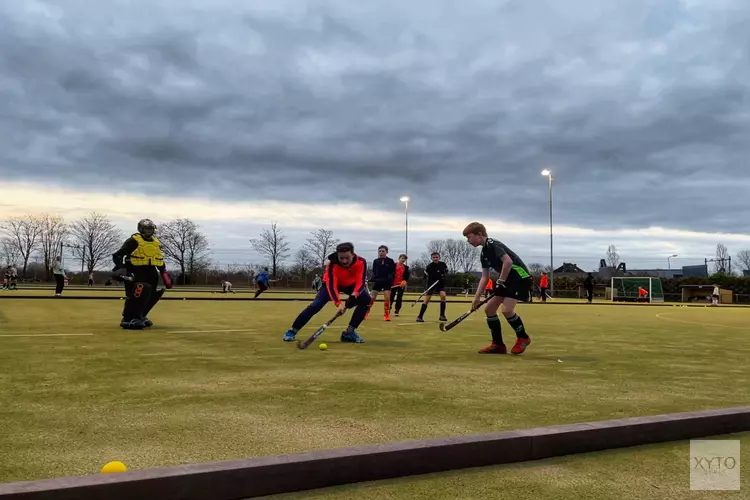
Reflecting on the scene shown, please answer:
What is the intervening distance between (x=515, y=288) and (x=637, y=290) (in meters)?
38.2

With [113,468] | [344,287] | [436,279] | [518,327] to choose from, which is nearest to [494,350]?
[518,327]

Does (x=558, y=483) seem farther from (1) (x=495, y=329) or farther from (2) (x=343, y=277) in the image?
(2) (x=343, y=277)

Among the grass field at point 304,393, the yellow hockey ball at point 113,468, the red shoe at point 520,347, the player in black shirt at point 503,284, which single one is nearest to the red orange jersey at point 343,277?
the grass field at point 304,393

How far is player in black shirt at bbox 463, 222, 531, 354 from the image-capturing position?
7.98 meters

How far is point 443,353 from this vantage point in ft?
25.9

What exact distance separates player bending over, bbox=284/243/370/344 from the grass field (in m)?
0.48

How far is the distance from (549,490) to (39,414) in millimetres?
3341

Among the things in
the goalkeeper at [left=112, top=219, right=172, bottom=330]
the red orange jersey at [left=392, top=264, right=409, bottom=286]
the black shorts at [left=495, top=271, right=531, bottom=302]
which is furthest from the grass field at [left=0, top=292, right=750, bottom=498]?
the red orange jersey at [left=392, top=264, right=409, bottom=286]

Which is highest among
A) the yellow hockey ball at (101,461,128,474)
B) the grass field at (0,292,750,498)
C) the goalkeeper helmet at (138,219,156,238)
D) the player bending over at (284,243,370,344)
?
the goalkeeper helmet at (138,219,156,238)

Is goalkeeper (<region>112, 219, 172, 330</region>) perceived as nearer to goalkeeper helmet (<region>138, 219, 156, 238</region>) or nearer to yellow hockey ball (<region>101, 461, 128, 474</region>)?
goalkeeper helmet (<region>138, 219, 156, 238</region>)

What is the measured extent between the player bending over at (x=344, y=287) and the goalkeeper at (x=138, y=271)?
316 cm

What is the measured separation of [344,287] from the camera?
910 centimetres

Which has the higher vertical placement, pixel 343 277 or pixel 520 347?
pixel 343 277

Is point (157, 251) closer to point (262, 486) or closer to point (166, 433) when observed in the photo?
point (166, 433)
